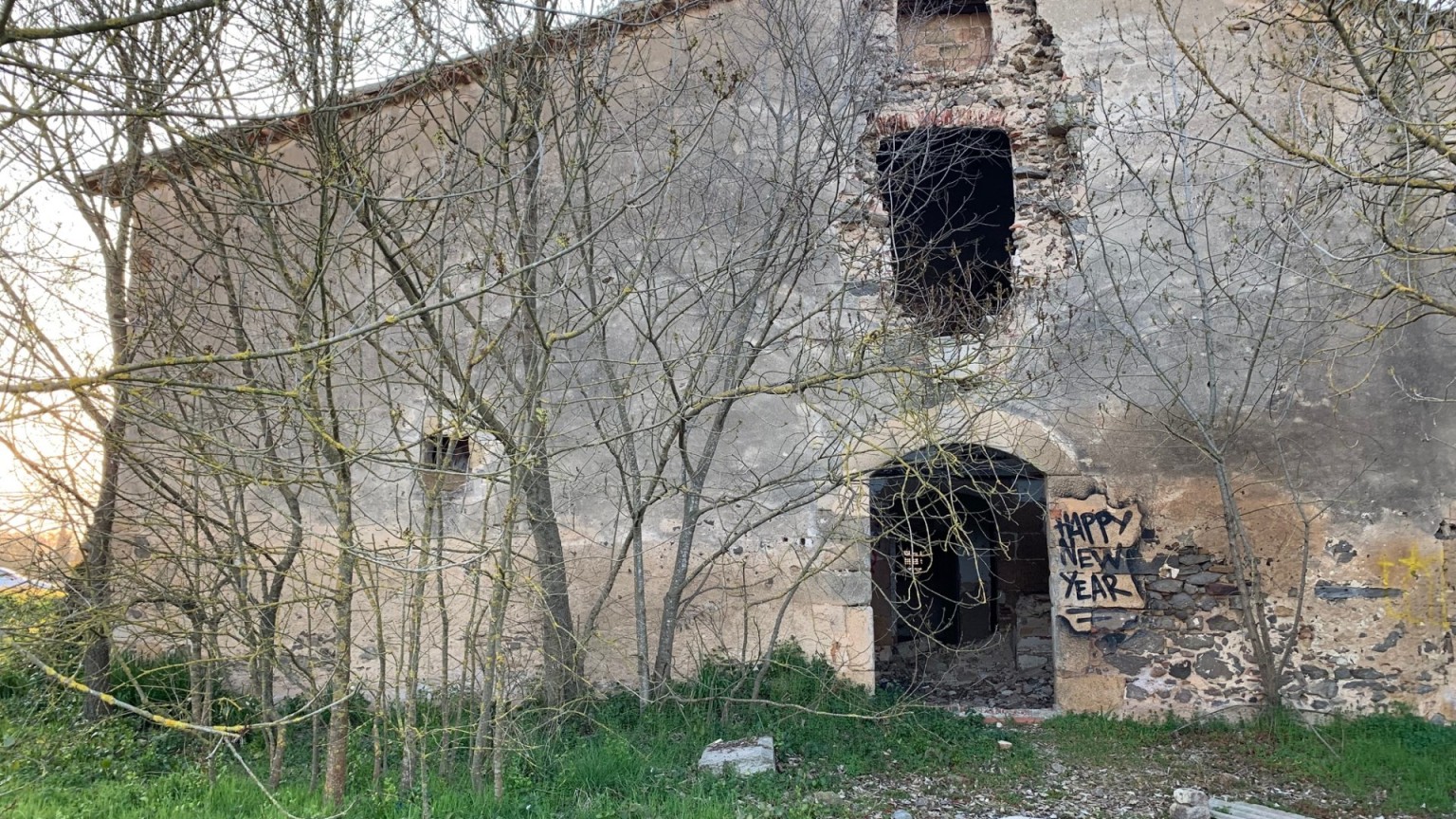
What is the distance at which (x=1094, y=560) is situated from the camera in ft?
22.9

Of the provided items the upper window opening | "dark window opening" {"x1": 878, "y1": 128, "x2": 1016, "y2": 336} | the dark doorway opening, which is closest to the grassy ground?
the dark doorway opening

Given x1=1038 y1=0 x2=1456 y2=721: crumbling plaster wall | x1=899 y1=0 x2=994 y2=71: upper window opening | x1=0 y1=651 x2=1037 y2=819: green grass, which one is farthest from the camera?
x1=899 y1=0 x2=994 y2=71: upper window opening

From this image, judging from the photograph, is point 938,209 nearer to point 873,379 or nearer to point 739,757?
point 873,379

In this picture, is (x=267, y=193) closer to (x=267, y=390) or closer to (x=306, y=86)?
(x=306, y=86)

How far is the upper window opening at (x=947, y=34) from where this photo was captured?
7.73 m

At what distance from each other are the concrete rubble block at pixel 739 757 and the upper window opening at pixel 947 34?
214 inches

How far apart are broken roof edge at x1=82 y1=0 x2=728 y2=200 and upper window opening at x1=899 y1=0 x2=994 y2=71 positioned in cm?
206

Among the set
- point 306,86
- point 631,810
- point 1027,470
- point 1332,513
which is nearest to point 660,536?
point 631,810

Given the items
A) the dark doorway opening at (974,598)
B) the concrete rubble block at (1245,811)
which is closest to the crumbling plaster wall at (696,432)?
the dark doorway opening at (974,598)

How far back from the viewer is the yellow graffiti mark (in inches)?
258

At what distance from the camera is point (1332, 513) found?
673cm

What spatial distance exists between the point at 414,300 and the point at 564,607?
7.87 feet

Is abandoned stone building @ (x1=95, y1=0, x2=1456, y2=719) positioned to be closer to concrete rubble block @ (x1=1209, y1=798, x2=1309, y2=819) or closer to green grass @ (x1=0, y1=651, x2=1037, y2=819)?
green grass @ (x1=0, y1=651, x2=1037, y2=819)

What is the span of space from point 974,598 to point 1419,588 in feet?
17.2
